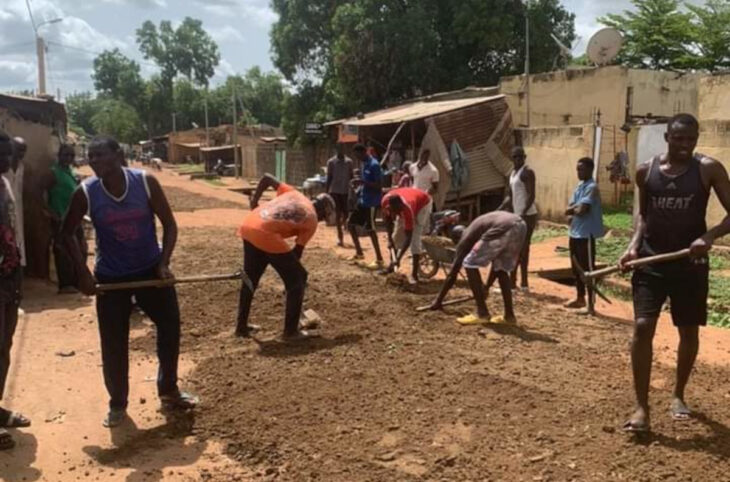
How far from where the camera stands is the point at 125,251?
4.19 m

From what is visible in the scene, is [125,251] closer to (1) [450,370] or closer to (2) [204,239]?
(1) [450,370]

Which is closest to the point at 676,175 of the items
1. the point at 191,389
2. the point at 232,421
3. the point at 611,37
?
the point at 232,421

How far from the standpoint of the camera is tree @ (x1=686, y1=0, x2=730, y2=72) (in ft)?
77.0

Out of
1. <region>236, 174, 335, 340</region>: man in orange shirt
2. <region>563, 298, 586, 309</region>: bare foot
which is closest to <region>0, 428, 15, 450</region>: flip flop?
<region>236, 174, 335, 340</region>: man in orange shirt

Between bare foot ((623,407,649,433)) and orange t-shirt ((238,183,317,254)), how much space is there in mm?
2860

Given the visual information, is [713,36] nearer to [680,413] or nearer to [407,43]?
[407,43]

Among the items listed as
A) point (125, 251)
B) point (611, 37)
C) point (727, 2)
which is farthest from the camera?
point (727, 2)

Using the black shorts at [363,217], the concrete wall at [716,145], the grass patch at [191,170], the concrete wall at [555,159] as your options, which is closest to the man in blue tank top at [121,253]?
the black shorts at [363,217]

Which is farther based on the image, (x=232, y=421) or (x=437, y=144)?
(x=437, y=144)

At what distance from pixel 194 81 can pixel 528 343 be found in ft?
223

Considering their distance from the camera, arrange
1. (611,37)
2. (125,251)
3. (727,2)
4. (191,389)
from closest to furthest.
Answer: (125,251) → (191,389) → (611,37) → (727,2)

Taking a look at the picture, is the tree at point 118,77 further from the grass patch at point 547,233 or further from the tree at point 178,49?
the grass patch at point 547,233

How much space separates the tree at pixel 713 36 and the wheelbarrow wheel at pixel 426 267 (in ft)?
62.8

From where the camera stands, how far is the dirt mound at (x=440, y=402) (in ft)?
11.9
